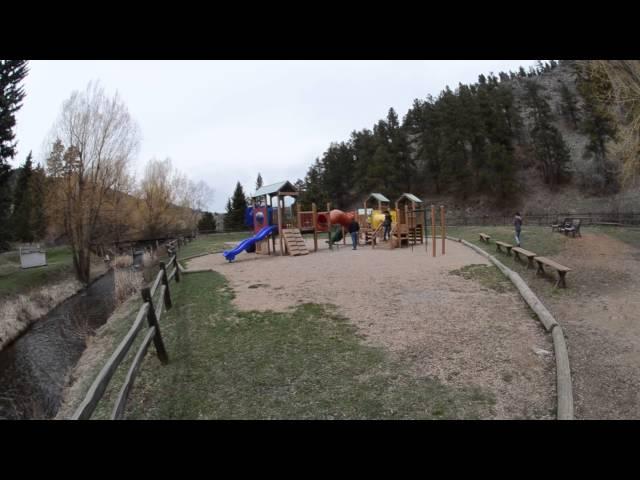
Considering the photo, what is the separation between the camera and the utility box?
20.7 meters

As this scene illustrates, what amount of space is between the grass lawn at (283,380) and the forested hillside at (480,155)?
37456 millimetres

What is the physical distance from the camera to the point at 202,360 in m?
5.55

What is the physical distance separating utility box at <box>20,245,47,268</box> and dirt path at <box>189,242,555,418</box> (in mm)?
15273

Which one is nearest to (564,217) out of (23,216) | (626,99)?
(626,99)

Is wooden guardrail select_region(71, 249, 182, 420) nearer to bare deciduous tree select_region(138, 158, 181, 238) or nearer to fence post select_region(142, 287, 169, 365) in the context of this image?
fence post select_region(142, 287, 169, 365)

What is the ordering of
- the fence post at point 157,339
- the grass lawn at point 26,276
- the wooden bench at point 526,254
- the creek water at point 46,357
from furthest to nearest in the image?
the grass lawn at point 26,276, the wooden bench at point 526,254, the creek water at point 46,357, the fence post at point 157,339

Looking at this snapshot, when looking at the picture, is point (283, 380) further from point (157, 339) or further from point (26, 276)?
point (26, 276)

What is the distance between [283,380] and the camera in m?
4.73

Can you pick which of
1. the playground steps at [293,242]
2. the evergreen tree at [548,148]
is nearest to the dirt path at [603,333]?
the playground steps at [293,242]

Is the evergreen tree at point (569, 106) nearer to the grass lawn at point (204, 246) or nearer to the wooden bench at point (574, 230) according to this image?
the wooden bench at point (574, 230)

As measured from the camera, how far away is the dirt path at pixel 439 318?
449cm

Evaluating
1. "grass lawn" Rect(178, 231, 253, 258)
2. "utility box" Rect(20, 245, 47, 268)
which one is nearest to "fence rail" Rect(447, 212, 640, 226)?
"grass lawn" Rect(178, 231, 253, 258)
